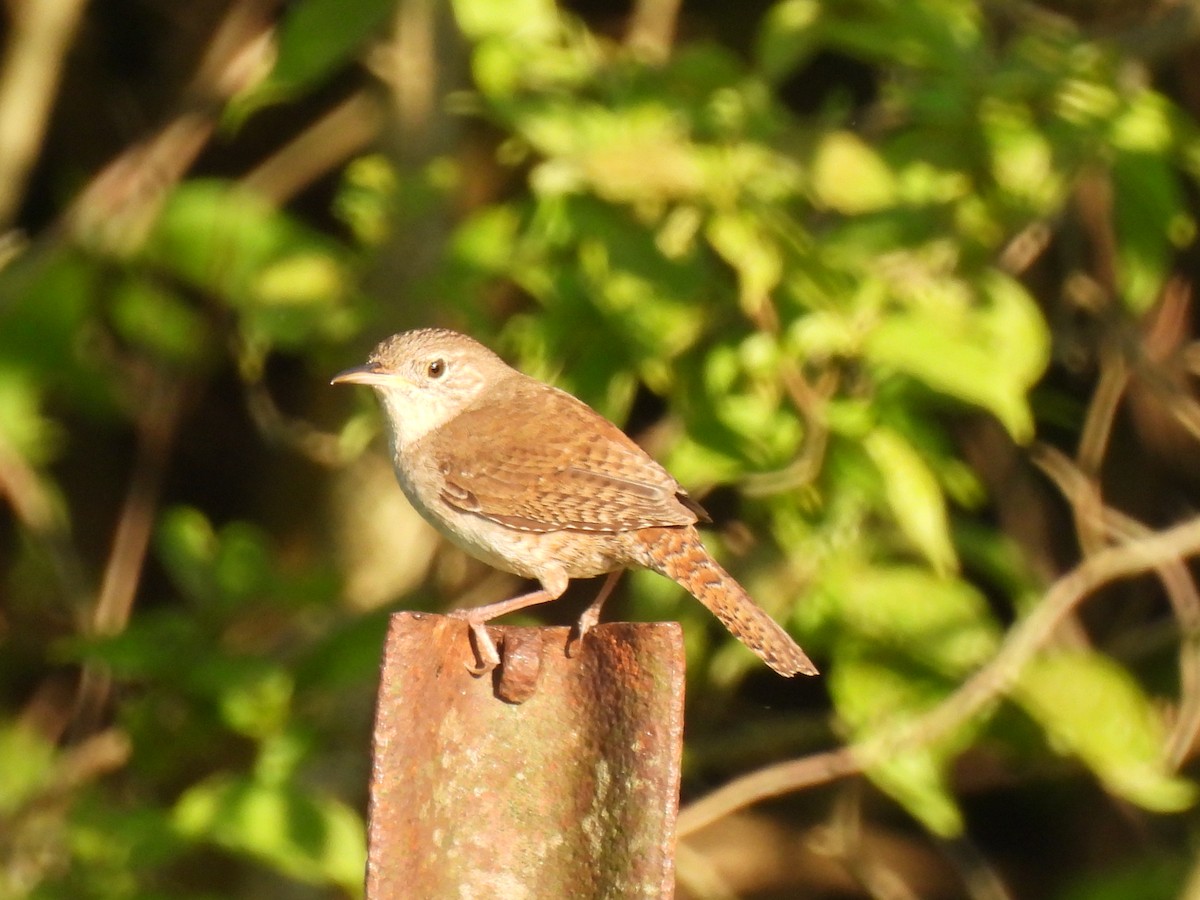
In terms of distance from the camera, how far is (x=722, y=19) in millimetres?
6684

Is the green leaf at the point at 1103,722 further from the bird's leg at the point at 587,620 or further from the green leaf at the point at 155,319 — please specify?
the green leaf at the point at 155,319

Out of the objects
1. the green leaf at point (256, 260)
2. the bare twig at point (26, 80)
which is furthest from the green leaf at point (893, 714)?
the bare twig at point (26, 80)

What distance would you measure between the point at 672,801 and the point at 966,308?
2.46m

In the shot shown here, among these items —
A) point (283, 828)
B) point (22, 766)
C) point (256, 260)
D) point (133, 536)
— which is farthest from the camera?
point (133, 536)

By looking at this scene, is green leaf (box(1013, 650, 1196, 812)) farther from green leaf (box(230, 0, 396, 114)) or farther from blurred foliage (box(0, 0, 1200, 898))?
green leaf (box(230, 0, 396, 114))

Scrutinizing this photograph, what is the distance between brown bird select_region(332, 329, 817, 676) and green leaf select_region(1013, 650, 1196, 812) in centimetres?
130

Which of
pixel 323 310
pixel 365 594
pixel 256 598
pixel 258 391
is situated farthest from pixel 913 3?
pixel 258 391

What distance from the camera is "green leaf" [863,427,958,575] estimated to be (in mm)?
3961

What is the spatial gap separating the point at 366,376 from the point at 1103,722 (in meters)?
1.98

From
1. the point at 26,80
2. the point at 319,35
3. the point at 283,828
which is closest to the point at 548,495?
the point at 283,828

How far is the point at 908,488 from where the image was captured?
157 inches

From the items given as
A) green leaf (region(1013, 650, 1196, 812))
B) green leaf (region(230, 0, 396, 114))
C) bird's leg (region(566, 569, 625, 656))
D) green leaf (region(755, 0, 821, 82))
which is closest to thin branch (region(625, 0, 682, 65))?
green leaf (region(755, 0, 821, 82))

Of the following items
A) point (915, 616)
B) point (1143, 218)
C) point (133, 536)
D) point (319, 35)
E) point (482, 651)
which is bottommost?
point (133, 536)

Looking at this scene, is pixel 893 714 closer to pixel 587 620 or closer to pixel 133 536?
pixel 587 620
